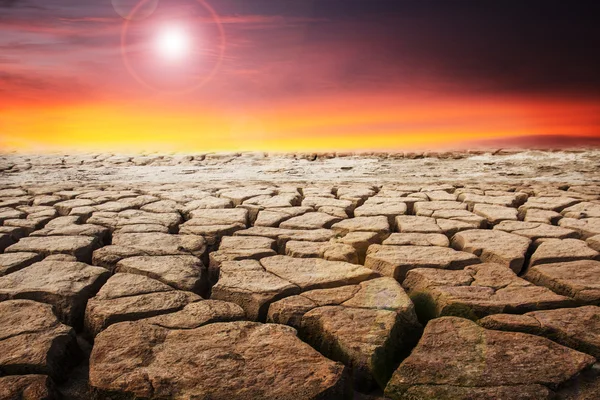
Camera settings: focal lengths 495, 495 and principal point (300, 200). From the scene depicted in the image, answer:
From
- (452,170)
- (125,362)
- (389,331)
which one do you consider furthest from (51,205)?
(452,170)

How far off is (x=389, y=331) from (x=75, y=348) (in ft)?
2.84

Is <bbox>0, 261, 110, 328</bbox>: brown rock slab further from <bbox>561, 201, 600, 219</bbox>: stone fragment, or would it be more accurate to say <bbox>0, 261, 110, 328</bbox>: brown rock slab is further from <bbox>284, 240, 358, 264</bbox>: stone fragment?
<bbox>561, 201, 600, 219</bbox>: stone fragment

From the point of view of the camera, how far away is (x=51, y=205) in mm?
3418

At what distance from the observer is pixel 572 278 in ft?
5.68

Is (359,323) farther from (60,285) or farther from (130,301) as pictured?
(60,285)

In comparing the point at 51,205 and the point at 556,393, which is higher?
the point at 51,205

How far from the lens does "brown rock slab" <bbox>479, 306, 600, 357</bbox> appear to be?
4.26ft

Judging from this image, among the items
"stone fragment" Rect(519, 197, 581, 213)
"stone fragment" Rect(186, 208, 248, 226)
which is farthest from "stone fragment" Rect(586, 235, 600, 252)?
"stone fragment" Rect(186, 208, 248, 226)

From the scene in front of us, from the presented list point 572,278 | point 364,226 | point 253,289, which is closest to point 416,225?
point 364,226

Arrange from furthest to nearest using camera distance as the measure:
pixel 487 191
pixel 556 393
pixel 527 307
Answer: pixel 487 191
pixel 527 307
pixel 556 393

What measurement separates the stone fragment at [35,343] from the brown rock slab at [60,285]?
0.08 metres

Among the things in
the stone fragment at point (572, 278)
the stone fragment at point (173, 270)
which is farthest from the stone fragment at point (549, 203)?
the stone fragment at point (173, 270)

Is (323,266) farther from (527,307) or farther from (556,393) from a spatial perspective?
(556,393)

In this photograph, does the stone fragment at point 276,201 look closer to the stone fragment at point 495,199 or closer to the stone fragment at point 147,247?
the stone fragment at point 147,247
